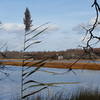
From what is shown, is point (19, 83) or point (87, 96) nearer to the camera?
point (87, 96)

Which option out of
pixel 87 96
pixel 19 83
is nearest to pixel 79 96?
pixel 87 96

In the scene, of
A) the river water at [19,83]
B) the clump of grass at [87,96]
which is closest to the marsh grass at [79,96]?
the clump of grass at [87,96]

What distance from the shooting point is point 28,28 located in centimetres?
192

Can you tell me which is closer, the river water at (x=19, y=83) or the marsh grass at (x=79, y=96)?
the marsh grass at (x=79, y=96)

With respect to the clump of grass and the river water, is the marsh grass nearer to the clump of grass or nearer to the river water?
the clump of grass

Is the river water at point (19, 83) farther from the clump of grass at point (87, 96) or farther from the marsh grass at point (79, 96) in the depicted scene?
the clump of grass at point (87, 96)

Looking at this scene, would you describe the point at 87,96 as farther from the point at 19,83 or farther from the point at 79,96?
the point at 19,83

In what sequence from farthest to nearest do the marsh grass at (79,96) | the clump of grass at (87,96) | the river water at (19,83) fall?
the river water at (19,83) < the clump of grass at (87,96) < the marsh grass at (79,96)

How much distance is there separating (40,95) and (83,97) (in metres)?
0.90

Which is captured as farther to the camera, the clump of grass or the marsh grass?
the clump of grass

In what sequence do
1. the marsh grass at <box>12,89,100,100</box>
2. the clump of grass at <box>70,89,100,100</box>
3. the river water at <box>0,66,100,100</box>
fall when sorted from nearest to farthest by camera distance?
the marsh grass at <box>12,89,100,100</box> → the clump of grass at <box>70,89,100,100</box> → the river water at <box>0,66,100,100</box>

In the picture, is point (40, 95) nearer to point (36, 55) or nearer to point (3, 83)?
point (36, 55)

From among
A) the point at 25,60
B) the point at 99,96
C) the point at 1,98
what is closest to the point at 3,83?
the point at 1,98

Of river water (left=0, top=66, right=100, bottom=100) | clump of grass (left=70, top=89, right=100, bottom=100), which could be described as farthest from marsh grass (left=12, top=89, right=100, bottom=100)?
river water (left=0, top=66, right=100, bottom=100)
